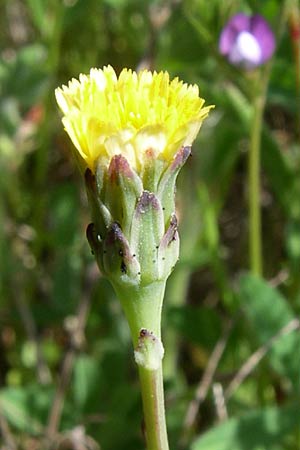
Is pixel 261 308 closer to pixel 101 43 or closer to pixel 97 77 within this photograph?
pixel 97 77

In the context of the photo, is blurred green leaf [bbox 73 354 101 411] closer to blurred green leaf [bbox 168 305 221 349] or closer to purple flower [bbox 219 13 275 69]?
blurred green leaf [bbox 168 305 221 349]

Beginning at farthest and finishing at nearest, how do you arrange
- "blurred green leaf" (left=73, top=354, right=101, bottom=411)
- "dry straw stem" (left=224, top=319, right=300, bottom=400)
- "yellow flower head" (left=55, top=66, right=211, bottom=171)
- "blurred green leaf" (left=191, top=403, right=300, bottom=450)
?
"blurred green leaf" (left=73, top=354, right=101, bottom=411)
"dry straw stem" (left=224, top=319, right=300, bottom=400)
"blurred green leaf" (left=191, top=403, right=300, bottom=450)
"yellow flower head" (left=55, top=66, right=211, bottom=171)

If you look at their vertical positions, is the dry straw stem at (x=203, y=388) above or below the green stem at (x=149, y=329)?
above

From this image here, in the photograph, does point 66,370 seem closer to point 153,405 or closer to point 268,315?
point 268,315

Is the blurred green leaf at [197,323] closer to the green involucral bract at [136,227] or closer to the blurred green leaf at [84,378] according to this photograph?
the blurred green leaf at [84,378]

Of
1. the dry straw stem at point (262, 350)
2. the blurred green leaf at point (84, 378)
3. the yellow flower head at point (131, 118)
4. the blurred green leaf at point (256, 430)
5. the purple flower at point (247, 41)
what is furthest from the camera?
the blurred green leaf at point (84, 378)

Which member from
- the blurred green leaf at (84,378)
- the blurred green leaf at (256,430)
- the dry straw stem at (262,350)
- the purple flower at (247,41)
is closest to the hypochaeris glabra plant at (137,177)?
the blurred green leaf at (256,430)

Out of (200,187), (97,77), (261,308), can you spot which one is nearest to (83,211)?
(200,187)

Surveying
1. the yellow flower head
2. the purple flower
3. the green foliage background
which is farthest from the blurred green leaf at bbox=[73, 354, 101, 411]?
the yellow flower head
